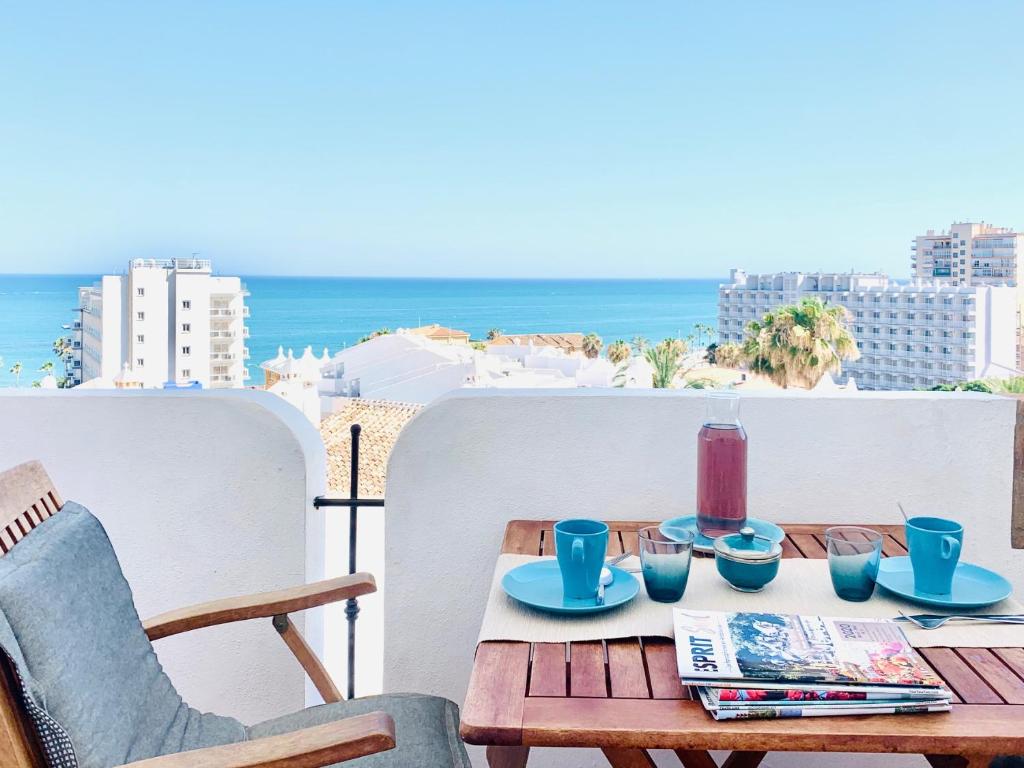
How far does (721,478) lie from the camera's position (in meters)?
1.37

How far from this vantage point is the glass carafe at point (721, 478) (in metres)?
1.36

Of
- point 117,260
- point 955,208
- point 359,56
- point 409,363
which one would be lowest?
point 409,363

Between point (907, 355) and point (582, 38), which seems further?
point (582, 38)

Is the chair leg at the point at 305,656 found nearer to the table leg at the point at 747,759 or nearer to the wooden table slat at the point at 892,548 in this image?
the table leg at the point at 747,759

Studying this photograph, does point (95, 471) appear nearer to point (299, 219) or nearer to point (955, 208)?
point (299, 219)

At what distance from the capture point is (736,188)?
4088 centimetres

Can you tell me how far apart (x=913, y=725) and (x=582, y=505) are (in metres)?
0.98

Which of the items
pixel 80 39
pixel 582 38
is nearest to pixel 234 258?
pixel 80 39

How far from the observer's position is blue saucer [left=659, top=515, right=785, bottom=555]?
1332 millimetres

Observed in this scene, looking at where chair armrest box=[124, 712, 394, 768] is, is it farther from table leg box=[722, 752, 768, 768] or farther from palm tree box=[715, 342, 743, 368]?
palm tree box=[715, 342, 743, 368]

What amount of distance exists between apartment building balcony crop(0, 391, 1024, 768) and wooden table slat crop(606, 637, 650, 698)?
0.76m

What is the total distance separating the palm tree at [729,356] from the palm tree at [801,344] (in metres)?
0.60

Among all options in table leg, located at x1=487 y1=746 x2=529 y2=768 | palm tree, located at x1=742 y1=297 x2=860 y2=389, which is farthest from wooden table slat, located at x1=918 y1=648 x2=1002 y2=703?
palm tree, located at x1=742 y1=297 x2=860 y2=389

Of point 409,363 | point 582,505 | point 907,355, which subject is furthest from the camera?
point 907,355
